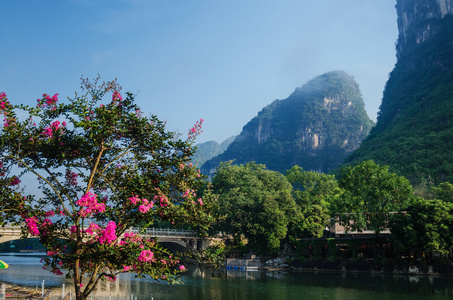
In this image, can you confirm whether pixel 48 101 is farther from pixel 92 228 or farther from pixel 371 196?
pixel 371 196

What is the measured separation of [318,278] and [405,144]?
85.0 meters

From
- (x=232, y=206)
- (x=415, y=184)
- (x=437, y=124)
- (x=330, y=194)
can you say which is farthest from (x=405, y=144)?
(x=232, y=206)

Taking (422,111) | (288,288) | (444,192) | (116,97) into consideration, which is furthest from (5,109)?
(422,111)

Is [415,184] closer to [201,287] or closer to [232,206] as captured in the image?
[232,206]

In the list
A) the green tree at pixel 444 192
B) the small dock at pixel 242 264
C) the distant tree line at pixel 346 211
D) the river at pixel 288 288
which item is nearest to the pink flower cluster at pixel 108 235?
the river at pixel 288 288

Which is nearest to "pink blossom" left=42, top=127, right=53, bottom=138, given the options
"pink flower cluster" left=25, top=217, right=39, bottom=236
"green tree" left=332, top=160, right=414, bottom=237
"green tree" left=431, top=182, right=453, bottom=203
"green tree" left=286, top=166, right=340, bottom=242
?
"pink flower cluster" left=25, top=217, right=39, bottom=236

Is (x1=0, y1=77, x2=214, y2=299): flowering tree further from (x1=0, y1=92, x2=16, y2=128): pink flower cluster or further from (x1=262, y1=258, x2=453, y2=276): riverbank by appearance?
(x1=262, y1=258, x2=453, y2=276): riverbank

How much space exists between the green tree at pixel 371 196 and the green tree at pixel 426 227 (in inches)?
130

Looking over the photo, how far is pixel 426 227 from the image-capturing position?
158 feet

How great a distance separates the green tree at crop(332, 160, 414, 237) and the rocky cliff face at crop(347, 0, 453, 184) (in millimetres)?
46391

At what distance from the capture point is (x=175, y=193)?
11.3 m

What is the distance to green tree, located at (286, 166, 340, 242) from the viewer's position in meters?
67.4

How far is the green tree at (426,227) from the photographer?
157 feet

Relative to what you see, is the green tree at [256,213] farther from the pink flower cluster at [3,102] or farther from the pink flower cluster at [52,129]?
the pink flower cluster at [3,102]
